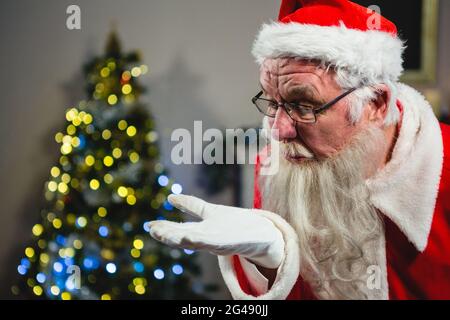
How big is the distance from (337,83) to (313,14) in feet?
0.60

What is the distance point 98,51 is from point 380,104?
1.64m

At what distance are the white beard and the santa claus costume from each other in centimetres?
3

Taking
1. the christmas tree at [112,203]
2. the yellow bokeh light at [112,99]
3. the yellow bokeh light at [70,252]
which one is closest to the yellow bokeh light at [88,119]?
the christmas tree at [112,203]

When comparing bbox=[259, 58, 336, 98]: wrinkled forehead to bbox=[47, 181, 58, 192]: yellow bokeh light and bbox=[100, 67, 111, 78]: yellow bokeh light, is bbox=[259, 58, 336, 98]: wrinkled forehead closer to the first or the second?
bbox=[100, 67, 111, 78]: yellow bokeh light

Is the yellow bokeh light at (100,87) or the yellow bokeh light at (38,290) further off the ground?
the yellow bokeh light at (100,87)

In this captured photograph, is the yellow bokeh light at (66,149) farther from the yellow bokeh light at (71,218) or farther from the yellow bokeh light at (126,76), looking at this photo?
the yellow bokeh light at (126,76)

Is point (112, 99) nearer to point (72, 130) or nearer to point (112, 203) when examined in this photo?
point (72, 130)

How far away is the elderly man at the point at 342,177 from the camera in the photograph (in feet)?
4.27

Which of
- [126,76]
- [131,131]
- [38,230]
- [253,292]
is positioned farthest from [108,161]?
[253,292]

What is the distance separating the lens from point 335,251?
1409mm

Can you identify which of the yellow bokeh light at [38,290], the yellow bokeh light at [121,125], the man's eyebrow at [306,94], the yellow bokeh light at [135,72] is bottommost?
the yellow bokeh light at [38,290]

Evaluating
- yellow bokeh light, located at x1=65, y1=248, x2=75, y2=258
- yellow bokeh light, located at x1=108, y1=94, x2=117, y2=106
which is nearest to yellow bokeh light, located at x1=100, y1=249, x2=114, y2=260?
yellow bokeh light, located at x1=65, y1=248, x2=75, y2=258

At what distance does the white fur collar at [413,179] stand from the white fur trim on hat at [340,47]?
141 mm

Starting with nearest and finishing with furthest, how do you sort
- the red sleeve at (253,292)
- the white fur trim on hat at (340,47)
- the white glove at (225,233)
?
the white glove at (225,233)
the white fur trim on hat at (340,47)
the red sleeve at (253,292)
